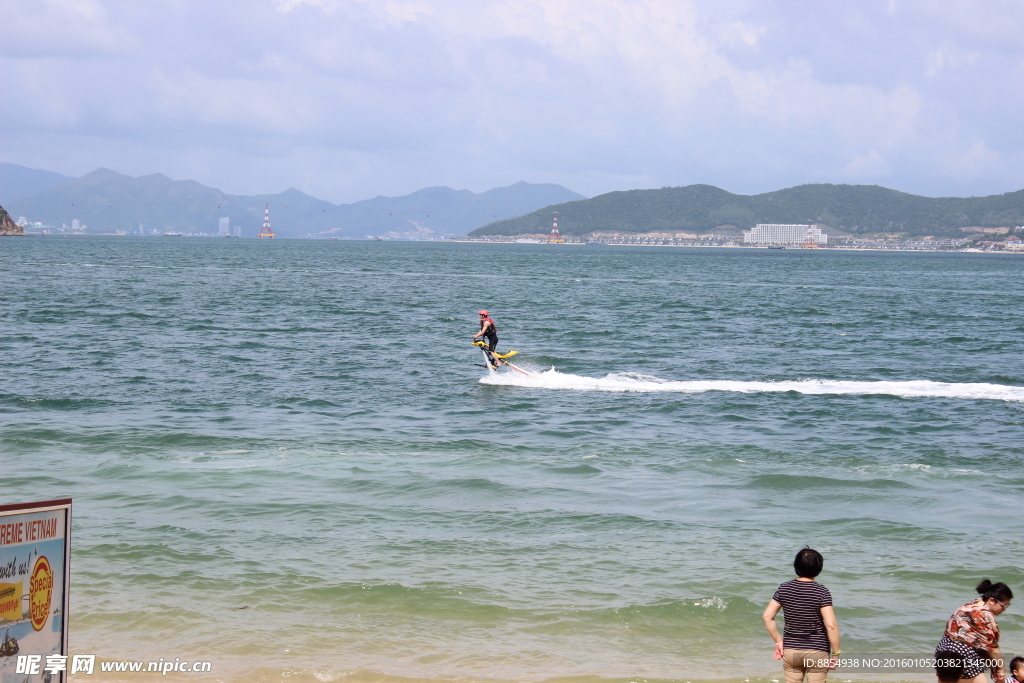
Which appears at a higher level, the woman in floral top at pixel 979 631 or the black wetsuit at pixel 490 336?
the black wetsuit at pixel 490 336

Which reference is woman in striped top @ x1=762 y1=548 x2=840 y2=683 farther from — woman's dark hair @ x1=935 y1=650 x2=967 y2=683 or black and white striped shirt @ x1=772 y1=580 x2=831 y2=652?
woman's dark hair @ x1=935 y1=650 x2=967 y2=683

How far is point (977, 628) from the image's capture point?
7.05 meters

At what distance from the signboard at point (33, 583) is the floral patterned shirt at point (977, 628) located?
6436mm

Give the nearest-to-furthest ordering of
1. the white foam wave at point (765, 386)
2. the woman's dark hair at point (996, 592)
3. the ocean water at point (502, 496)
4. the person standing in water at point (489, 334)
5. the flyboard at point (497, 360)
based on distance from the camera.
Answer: the woman's dark hair at point (996, 592) → the ocean water at point (502, 496) → the white foam wave at point (765, 386) → the person standing in water at point (489, 334) → the flyboard at point (497, 360)

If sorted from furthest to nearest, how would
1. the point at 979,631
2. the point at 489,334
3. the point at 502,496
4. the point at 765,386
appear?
the point at 489,334
the point at 765,386
the point at 502,496
the point at 979,631

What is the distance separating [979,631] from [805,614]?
157 cm

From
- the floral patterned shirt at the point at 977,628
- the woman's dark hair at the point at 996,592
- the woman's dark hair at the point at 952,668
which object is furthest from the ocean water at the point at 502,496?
the woman's dark hair at the point at 996,592

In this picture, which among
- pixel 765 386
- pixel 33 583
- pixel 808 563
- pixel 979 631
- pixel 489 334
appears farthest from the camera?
pixel 489 334

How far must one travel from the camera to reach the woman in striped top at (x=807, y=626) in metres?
6.59

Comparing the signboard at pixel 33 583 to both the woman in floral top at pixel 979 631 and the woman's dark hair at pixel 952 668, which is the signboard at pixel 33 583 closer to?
the woman's dark hair at pixel 952 668

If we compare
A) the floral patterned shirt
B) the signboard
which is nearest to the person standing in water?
the floral patterned shirt

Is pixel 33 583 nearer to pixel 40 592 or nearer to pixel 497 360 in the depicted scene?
pixel 40 592

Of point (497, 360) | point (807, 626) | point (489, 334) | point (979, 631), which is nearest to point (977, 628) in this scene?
point (979, 631)

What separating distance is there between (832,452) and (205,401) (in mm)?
15173
